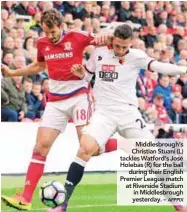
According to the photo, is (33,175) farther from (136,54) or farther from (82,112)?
(136,54)

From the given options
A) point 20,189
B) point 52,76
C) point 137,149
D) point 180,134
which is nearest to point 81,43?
point 52,76

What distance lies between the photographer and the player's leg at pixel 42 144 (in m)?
11.4

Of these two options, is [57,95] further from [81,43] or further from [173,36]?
[173,36]

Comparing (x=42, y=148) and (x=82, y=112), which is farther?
(x=82, y=112)

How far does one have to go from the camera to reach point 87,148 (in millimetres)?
10859

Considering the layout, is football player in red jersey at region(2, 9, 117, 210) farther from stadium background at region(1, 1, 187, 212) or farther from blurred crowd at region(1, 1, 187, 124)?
blurred crowd at region(1, 1, 187, 124)

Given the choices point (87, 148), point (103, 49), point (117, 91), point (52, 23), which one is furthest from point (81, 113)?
point (52, 23)

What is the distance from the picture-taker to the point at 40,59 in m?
12.1

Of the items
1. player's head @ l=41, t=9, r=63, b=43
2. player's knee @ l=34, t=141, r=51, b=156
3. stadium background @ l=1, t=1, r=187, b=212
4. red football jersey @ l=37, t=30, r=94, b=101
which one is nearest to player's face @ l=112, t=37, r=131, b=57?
red football jersey @ l=37, t=30, r=94, b=101

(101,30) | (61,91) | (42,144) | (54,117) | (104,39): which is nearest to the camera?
(104,39)

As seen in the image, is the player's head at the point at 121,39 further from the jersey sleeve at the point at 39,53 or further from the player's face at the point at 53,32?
the jersey sleeve at the point at 39,53

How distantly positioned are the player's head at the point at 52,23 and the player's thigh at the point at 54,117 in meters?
0.91

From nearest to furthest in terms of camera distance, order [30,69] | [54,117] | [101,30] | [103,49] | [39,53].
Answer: [103,49] → [54,117] → [39,53] → [30,69] → [101,30]

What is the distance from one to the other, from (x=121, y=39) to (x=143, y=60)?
16.9 inches
